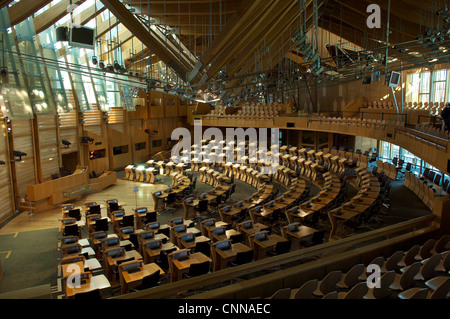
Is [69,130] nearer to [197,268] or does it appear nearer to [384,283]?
[197,268]

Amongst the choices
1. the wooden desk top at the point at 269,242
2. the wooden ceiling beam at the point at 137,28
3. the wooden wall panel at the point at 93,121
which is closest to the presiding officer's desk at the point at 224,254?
the wooden desk top at the point at 269,242

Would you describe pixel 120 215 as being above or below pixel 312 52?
below

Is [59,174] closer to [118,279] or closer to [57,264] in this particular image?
[57,264]

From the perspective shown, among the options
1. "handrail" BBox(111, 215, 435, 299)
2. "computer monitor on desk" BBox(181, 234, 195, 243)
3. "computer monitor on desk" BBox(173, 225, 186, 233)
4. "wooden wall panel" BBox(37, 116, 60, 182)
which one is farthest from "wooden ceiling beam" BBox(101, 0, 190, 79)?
"wooden wall panel" BBox(37, 116, 60, 182)

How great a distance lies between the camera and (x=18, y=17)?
13.5 metres

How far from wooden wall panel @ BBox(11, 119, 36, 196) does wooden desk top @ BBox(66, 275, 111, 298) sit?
36.3 ft

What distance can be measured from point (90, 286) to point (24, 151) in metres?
12.1

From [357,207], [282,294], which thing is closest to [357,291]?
[282,294]

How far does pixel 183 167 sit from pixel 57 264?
13982mm

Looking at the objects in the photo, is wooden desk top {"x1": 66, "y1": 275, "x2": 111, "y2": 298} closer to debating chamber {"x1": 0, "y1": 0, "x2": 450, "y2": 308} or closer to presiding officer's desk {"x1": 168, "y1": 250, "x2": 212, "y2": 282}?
debating chamber {"x1": 0, "y1": 0, "x2": 450, "y2": 308}

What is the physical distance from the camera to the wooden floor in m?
14.9
